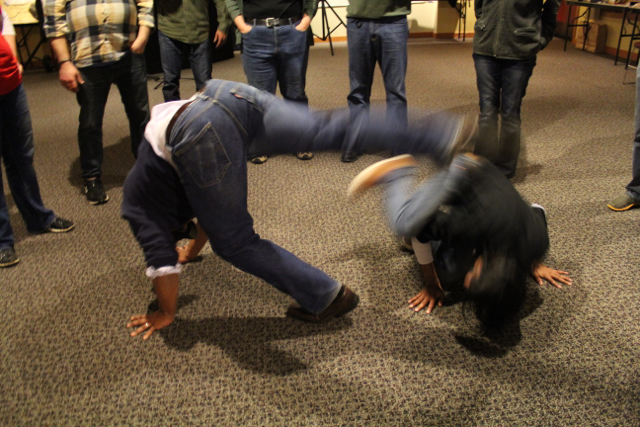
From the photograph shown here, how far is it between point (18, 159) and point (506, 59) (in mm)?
2371

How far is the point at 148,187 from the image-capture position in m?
1.27

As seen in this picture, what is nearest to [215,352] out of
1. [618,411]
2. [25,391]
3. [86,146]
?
[25,391]

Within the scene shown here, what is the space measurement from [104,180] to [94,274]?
43.9 inches

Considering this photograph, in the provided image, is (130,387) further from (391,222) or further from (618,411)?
(618,411)

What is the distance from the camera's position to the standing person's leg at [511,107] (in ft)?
7.69

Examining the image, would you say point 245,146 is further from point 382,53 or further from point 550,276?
point 382,53

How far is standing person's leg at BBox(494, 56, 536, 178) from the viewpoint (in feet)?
7.69

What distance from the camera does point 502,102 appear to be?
96.5 inches

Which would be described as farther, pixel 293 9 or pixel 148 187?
pixel 293 9

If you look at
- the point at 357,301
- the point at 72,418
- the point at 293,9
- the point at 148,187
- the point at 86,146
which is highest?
the point at 293,9

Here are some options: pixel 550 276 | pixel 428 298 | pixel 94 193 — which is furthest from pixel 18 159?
pixel 550 276

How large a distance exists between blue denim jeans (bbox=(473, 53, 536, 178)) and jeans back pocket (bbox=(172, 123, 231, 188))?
4.96ft

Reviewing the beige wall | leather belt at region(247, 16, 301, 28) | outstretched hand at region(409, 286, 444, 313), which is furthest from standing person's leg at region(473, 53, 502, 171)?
the beige wall

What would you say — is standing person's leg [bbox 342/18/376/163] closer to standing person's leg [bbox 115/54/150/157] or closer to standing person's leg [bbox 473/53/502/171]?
standing person's leg [bbox 473/53/502/171]
